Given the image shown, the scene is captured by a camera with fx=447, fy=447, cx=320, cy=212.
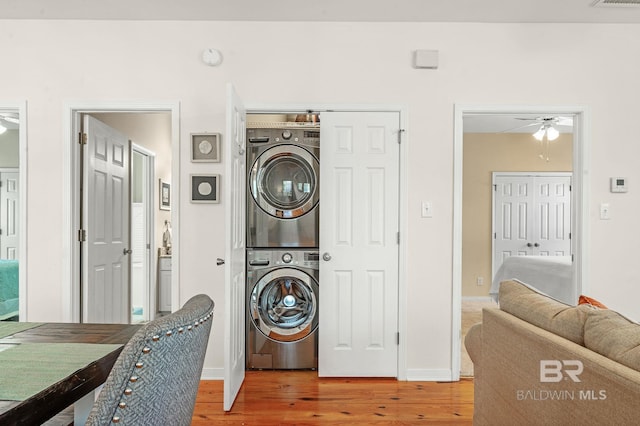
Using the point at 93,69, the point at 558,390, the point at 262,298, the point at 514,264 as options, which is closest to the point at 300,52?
the point at 93,69

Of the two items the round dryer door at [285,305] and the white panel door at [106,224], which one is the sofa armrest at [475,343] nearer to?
the round dryer door at [285,305]

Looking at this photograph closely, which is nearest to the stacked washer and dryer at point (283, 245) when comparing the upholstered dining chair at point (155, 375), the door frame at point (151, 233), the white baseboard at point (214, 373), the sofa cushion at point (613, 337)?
the white baseboard at point (214, 373)

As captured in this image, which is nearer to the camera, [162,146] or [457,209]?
[457,209]

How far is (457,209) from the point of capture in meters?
3.26

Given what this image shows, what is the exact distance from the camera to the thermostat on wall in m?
3.26

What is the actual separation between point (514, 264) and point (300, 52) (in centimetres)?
365

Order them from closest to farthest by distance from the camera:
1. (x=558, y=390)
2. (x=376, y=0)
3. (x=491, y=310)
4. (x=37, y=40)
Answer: (x=558, y=390)
(x=491, y=310)
(x=376, y=0)
(x=37, y=40)

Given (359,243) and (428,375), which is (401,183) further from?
(428,375)

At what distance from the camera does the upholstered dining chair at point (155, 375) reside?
78 cm

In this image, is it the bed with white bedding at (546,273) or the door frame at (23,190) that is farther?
the bed with white bedding at (546,273)

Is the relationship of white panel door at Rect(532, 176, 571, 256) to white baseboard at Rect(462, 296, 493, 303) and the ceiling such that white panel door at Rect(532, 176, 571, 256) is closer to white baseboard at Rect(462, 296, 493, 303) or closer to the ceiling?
white baseboard at Rect(462, 296, 493, 303)

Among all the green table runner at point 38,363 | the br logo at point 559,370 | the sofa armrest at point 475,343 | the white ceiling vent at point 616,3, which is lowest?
the sofa armrest at point 475,343

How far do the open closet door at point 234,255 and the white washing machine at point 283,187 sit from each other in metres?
0.15

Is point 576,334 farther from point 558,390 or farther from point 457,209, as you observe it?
point 457,209
